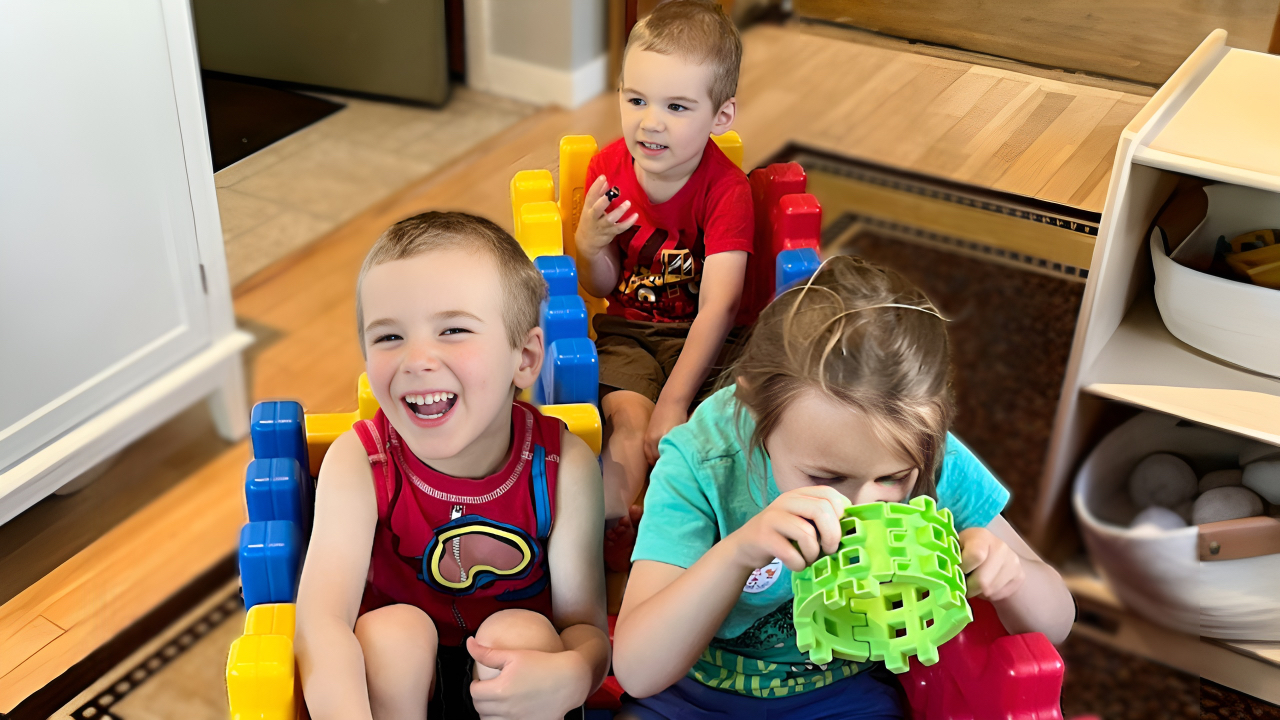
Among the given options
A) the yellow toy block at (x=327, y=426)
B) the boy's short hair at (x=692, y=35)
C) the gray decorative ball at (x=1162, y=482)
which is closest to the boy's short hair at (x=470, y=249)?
the yellow toy block at (x=327, y=426)

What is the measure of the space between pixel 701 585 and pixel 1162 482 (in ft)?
2.04

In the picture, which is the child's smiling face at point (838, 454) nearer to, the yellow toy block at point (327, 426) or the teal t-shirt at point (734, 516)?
the teal t-shirt at point (734, 516)

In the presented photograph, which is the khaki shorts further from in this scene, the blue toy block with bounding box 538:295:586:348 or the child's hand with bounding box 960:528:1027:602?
the child's hand with bounding box 960:528:1027:602

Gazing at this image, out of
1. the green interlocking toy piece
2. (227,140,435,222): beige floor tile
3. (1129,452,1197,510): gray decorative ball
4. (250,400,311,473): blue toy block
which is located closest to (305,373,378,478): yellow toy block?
(250,400,311,473): blue toy block

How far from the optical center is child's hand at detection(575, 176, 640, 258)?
2.79 feet

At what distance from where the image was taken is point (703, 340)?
2.72 ft

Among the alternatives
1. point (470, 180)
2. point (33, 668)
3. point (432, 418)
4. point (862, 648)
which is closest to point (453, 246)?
point (432, 418)

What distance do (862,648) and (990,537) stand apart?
96 millimetres

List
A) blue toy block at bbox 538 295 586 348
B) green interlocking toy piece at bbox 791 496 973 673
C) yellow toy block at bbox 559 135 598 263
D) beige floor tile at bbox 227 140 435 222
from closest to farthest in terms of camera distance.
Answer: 1. green interlocking toy piece at bbox 791 496 973 673
2. blue toy block at bbox 538 295 586 348
3. yellow toy block at bbox 559 135 598 263
4. beige floor tile at bbox 227 140 435 222

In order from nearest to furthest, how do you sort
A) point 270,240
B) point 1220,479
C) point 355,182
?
1. point 1220,479
2. point 270,240
3. point 355,182

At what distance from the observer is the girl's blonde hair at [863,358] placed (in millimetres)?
527

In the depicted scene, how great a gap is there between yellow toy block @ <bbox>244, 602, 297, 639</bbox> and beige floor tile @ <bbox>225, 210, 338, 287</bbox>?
0.29 m

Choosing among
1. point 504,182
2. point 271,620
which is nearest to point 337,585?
point 271,620

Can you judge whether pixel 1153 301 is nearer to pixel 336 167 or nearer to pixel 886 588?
pixel 886 588
